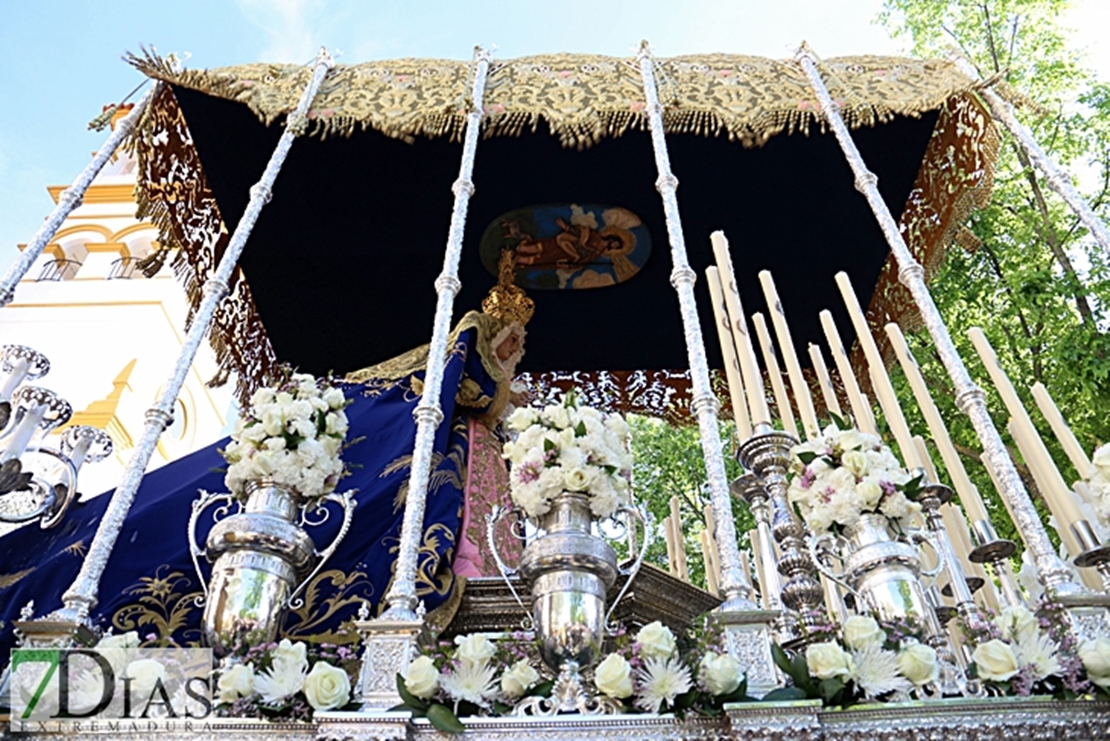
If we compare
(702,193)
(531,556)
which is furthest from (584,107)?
(531,556)

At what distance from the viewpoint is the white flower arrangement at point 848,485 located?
223cm

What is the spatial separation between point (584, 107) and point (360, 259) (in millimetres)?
2124

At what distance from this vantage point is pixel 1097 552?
2129 mm

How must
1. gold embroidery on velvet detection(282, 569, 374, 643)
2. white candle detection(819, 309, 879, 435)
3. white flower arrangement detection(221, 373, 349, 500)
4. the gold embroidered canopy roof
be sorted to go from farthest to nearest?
the gold embroidered canopy roof → white candle detection(819, 309, 879, 435) → gold embroidery on velvet detection(282, 569, 374, 643) → white flower arrangement detection(221, 373, 349, 500)

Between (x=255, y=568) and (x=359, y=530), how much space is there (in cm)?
139

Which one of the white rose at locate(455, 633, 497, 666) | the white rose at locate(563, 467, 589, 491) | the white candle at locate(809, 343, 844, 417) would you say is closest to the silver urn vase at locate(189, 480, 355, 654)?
the white rose at locate(455, 633, 497, 666)

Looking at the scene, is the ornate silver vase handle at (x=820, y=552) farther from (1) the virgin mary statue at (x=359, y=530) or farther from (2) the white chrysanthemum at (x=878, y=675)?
(1) the virgin mary statue at (x=359, y=530)

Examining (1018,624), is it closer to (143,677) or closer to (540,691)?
(540,691)

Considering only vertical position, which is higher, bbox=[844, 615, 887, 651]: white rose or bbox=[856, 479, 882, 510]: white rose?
bbox=[856, 479, 882, 510]: white rose

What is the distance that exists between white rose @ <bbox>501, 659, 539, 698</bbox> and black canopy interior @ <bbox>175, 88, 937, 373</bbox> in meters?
3.83

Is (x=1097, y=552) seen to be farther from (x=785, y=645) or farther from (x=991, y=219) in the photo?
(x=991, y=219)

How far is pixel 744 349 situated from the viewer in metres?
3.03

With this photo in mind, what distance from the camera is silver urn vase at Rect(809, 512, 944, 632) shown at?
6.86 feet

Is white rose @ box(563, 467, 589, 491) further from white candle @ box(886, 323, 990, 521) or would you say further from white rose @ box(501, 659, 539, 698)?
white candle @ box(886, 323, 990, 521)
